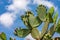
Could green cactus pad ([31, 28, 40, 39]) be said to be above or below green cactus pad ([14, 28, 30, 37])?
below

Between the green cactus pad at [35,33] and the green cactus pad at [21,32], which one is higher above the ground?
the green cactus pad at [21,32]

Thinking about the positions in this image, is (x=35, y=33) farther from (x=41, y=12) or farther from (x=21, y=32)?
(x=41, y=12)

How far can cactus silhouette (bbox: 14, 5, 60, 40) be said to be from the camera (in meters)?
7.50

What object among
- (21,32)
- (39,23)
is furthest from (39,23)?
(21,32)

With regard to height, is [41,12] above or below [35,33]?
above

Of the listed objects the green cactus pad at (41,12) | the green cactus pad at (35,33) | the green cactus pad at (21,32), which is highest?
the green cactus pad at (41,12)

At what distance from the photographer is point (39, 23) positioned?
777 centimetres

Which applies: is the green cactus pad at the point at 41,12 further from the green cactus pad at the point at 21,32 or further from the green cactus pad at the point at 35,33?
the green cactus pad at the point at 21,32

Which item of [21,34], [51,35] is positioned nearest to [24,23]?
[21,34]

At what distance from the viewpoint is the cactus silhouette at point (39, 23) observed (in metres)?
7.50

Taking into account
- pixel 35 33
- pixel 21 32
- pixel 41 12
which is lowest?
pixel 35 33

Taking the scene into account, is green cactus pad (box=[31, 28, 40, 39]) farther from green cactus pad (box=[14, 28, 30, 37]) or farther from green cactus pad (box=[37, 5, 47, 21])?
green cactus pad (box=[37, 5, 47, 21])

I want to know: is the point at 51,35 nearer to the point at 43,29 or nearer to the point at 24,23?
the point at 43,29

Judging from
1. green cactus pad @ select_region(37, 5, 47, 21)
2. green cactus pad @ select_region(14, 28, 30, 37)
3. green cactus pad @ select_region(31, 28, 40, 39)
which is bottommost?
green cactus pad @ select_region(31, 28, 40, 39)
